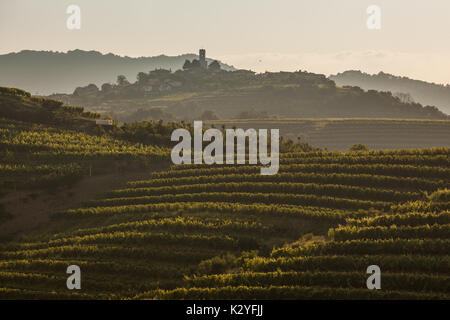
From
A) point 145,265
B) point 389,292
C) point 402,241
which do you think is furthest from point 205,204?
point 389,292

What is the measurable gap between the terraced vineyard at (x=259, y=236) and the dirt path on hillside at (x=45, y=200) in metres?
2.05

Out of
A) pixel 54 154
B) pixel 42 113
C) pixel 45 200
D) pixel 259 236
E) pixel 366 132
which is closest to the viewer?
pixel 259 236

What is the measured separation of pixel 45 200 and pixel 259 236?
78.2 ft

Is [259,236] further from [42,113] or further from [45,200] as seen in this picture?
[42,113]

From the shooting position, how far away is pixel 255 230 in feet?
117

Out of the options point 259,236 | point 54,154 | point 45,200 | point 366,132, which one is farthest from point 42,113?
point 366,132

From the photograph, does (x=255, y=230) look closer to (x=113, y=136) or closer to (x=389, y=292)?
(x=389, y=292)

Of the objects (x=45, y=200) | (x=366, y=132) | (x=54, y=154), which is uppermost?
(x=366, y=132)

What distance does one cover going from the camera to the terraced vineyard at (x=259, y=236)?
25.8m

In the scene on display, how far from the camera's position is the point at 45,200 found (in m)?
46.7

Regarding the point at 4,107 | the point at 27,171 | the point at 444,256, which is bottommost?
the point at 444,256

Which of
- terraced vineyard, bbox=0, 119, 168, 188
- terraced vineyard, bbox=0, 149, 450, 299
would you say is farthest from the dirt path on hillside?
terraced vineyard, bbox=0, 149, 450, 299

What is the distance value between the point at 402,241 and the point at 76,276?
20511 millimetres
